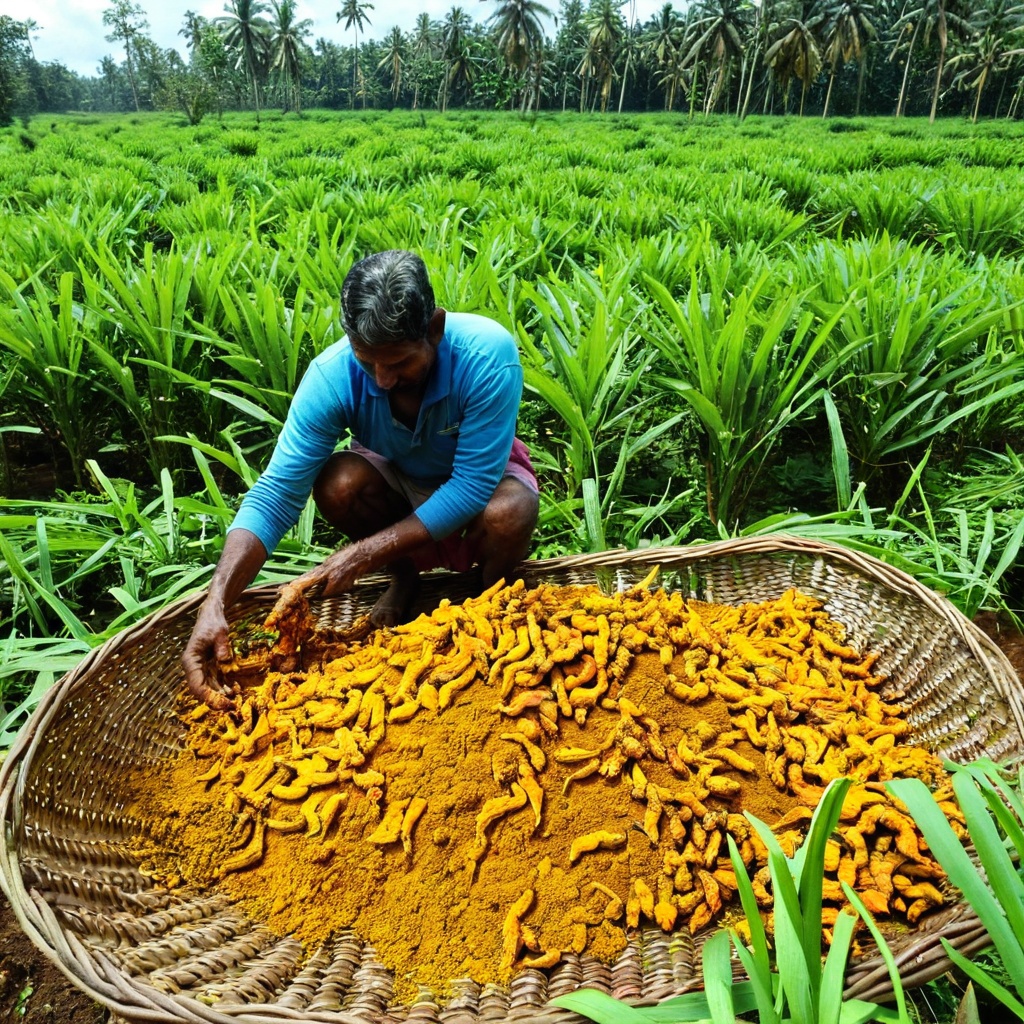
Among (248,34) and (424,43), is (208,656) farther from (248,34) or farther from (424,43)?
(424,43)

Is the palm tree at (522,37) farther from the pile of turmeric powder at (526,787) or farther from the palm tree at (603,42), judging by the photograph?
the pile of turmeric powder at (526,787)

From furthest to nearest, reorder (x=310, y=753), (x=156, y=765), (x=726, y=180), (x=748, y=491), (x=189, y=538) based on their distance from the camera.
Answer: (x=726, y=180)
(x=748, y=491)
(x=189, y=538)
(x=156, y=765)
(x=310, y=753)

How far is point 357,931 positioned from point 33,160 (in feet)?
34.2

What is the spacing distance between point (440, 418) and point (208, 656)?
631 millimetres

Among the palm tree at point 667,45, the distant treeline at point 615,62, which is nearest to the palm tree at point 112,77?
the distant treeline at point 615,62

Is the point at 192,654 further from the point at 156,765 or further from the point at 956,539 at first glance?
the point at 956,539

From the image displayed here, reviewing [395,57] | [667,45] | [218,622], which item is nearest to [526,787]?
[218,622]

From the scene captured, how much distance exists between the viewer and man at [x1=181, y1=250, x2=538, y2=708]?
133 cm

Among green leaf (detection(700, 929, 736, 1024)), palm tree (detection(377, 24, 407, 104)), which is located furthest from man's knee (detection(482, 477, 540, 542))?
palm tree (detection(377, 24, 407, 104))

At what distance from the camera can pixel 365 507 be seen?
1718mm

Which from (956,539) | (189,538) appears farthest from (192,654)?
(956,539)

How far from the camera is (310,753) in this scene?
117cm

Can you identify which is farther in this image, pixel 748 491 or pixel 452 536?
pixel 748 491

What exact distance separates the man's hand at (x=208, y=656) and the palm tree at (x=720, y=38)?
3524cm
